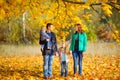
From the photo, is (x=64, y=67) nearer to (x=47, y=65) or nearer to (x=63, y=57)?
(x=63, y=57)

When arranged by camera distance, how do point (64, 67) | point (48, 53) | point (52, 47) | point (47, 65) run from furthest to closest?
point (64, 67) < point (47, 65) < point (52, 47) < point (48, 53)

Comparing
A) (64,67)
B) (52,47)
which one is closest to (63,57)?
(64,67)

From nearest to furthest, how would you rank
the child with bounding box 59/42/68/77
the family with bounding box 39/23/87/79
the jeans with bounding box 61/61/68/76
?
the family with bounding box 39/23/87/79 < the child with bounding box 59/42/68/77 < the jeans with bounding box 61/61/68/76

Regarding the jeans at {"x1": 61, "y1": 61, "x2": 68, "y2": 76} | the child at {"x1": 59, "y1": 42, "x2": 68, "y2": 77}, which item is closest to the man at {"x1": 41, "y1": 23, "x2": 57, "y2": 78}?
the child at {"x1": 59, "y1": 42, "x2": 68, "y2": 77}

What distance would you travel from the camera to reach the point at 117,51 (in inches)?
1176

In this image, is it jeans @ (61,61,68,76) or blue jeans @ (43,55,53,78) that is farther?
jeans @ (61,61,68,76)

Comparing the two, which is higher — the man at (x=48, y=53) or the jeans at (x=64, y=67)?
the man at (x=48, y=53)

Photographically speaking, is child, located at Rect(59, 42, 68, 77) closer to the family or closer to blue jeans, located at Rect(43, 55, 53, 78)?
the family

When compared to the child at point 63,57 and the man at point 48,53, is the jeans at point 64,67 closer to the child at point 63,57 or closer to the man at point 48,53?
the child at point 63,57

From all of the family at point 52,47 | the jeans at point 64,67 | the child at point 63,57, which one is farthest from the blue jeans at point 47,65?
the jeans at point 64,67

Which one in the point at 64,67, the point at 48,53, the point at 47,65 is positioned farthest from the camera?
the point at 64,67

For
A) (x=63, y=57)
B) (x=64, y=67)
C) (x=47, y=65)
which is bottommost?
(x=64, y=67)

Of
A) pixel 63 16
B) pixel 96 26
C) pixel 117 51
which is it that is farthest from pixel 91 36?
pixel 63 16

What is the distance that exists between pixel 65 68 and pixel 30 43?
2335cm
